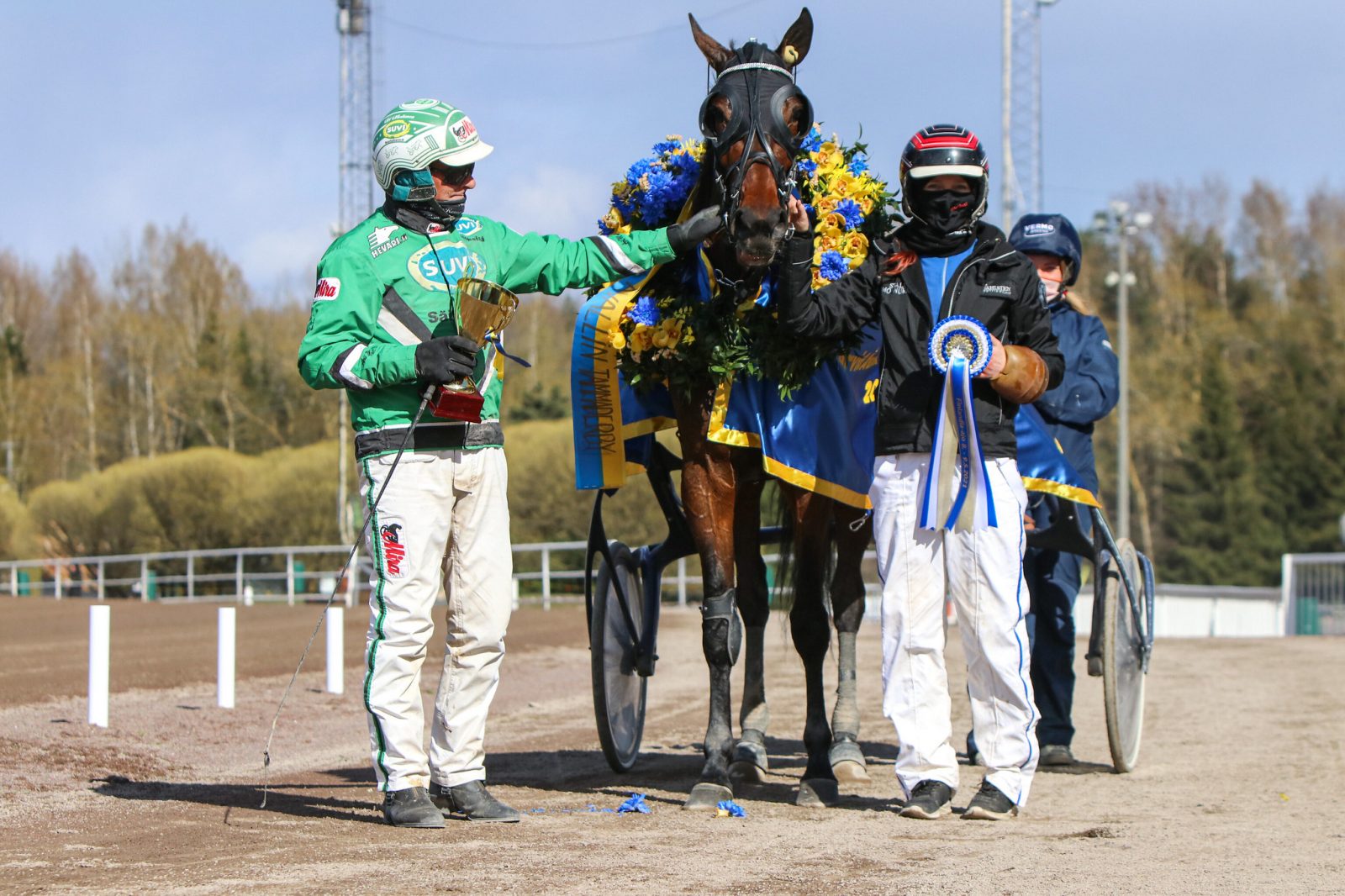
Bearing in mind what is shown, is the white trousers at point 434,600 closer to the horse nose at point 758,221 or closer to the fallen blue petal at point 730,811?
the fallen blue petal at point 730,811

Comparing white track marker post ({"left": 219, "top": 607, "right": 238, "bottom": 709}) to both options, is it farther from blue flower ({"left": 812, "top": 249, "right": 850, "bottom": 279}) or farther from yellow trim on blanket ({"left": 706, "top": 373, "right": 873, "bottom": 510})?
blue flower ({"left": 812, "top": 249, "right": 850, "bottom": 279})

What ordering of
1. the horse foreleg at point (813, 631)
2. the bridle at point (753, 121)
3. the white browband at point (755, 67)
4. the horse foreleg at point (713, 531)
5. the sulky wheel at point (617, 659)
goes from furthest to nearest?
the sulky wheel at point (617, 659) < the horse foreleg at point (713, 531) < the horse foreleg at point (813, 631) < the white browband at point (755, 67) < the bridle at point (753, 121)

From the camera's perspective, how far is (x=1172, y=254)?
181ft

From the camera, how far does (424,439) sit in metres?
4.88

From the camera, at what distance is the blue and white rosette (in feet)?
16.0

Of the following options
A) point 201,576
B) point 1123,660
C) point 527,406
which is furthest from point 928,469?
A: point 527,406

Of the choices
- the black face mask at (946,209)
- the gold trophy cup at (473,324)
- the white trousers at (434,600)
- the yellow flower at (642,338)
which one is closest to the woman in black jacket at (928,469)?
the black face mask at (946,209)

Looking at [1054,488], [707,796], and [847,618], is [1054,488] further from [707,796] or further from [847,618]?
[707,796]

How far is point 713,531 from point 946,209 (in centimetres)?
139

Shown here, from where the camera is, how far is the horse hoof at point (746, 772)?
236 inches

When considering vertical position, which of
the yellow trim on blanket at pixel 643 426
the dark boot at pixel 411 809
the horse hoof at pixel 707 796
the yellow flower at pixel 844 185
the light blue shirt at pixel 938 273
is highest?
the yellow flower at pixel 844 185

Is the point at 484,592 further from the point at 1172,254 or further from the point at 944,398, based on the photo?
the point at 1172,254

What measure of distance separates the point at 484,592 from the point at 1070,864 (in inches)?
76.7

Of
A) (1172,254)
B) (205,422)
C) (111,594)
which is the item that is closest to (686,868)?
(111,594)
